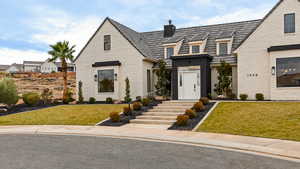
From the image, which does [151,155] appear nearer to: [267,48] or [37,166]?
[37,166]

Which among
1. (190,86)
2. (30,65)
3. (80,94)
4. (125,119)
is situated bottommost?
(125,119)

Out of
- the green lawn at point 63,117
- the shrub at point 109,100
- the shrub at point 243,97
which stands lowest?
the green lawn at point 63,117

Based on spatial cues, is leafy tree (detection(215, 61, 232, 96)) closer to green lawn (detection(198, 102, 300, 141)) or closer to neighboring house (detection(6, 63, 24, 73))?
green lawn (detection(198, 102, 300, 141))

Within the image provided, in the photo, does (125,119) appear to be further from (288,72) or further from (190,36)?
(190,36)

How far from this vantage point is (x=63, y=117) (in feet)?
57.9

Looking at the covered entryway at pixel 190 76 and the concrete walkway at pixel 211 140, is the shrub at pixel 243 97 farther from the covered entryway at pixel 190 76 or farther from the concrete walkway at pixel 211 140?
the concrete walkway at pixel 211 140

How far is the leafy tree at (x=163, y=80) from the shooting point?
75.2 feet

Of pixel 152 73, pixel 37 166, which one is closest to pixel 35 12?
pixel 152 73

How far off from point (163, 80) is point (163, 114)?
22.3ft

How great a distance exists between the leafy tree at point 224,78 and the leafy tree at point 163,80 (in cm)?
484

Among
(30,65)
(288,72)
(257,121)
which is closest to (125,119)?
(257,121)

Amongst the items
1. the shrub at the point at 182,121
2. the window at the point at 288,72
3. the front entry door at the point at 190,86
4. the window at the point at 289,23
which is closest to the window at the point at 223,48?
the front entry door at the point at 190,86

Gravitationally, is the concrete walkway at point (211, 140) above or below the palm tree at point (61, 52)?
below

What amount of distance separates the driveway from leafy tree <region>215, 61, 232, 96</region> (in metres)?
12.8
